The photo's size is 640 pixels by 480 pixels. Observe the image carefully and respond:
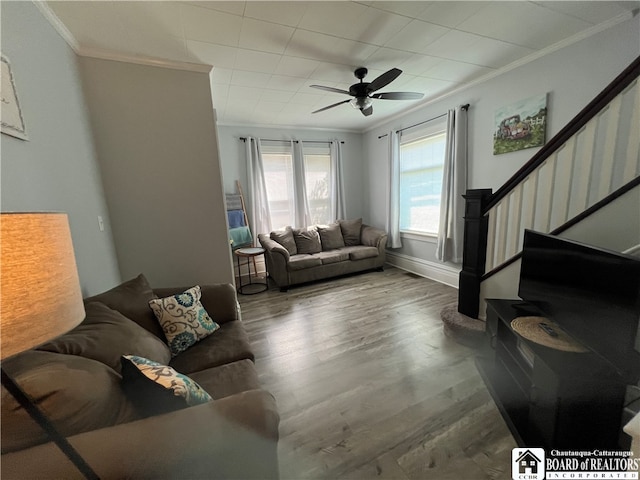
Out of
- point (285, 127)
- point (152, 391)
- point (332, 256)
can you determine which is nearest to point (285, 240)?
point (332, 256)

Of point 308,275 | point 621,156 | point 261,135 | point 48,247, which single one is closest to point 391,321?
point 308,275

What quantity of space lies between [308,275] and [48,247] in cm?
322

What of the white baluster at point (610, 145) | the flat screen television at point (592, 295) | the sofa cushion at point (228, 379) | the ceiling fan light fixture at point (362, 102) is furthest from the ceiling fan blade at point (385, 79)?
the sofa cushion at point (228, 379)

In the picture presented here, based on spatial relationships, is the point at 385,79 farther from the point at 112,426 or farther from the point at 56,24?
the point at 112,426

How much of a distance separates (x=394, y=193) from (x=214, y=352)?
11.8ft

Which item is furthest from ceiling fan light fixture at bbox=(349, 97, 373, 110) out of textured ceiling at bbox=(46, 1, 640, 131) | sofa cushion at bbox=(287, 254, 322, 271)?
sofa cushion at bbox=(287, 254, 322, 271)

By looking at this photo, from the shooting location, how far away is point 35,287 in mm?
517

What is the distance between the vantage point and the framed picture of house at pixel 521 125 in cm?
240

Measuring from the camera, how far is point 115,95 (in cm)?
208

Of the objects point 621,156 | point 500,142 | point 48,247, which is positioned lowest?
point 48,247

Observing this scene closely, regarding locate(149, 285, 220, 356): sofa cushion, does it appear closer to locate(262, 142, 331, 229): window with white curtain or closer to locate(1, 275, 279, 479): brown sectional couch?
locate(1, 275, 279, 479): brown sectional couch

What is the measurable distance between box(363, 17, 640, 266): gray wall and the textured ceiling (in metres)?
0.12

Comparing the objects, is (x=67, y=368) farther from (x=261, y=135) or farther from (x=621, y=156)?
(x=261, y=135)

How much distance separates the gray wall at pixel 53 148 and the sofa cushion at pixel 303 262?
1.97 meters
